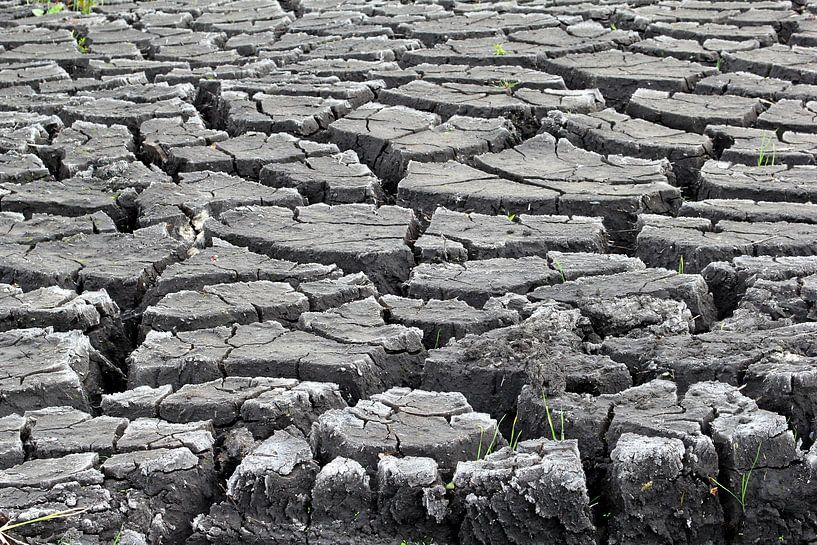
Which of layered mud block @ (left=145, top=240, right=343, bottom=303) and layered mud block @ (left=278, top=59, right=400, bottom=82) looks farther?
layered mud block @ (left=278, top=59, right=400, bottom=82)

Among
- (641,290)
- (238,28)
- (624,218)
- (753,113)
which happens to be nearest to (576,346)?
(641,290)

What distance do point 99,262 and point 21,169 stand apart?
1122 mm

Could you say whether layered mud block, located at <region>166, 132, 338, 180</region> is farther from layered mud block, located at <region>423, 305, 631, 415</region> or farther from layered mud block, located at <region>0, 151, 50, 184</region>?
layered mud block, located at <region>423, 305, 631, 415</region>

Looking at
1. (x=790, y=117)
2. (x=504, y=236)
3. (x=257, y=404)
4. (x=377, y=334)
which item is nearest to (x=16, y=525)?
(x=257, y=404)

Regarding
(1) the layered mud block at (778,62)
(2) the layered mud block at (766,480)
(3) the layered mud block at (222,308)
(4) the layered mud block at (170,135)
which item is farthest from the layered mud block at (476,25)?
(2) the layered mud block at (766,480)

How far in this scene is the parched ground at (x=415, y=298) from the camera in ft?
8.15

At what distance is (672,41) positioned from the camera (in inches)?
247

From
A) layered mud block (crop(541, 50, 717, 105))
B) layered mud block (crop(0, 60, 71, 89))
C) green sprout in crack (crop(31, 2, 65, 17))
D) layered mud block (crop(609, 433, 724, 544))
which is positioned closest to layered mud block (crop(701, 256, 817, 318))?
layered mud block (crop(609, 433, 724, 544))

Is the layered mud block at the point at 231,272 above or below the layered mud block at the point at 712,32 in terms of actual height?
below

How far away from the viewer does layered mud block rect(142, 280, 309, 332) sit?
322 centimetres

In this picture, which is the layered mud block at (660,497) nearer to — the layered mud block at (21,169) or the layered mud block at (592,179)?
the layered mud block at (592,179)

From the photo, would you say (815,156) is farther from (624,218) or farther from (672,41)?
(672,41)

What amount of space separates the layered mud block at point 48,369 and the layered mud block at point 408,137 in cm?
183

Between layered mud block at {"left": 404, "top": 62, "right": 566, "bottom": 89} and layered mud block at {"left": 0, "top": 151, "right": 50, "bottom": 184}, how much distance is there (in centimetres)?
209
